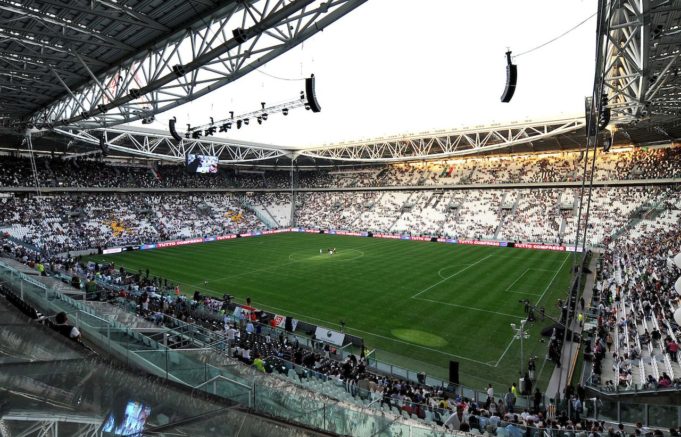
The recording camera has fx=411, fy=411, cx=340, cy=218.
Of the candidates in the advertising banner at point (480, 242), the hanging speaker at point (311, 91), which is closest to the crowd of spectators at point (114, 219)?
the advertising banner at point (480, 242)

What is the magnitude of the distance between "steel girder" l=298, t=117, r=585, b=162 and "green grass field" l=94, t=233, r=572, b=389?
507 inches

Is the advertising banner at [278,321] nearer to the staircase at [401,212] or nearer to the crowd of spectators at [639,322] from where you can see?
the crowd of spectators at [639,322]

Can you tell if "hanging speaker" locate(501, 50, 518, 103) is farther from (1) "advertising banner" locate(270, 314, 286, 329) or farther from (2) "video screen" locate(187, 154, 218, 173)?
(2) "video screen" locate(187, 154, 218, 173)

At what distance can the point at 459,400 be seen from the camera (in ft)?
42.1

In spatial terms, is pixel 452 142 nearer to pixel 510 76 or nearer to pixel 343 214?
pixel 343 214

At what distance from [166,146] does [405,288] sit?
42.1m

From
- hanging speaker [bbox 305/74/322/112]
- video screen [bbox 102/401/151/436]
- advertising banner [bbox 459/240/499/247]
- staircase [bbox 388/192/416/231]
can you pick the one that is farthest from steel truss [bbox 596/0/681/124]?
staircase [bbox 388/192/416/231]

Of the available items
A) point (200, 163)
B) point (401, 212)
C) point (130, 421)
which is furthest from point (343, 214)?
point (130, 421)

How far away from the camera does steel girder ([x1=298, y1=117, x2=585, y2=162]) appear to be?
148 ft

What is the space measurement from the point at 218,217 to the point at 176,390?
61.3 meters

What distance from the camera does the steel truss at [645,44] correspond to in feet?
39.4

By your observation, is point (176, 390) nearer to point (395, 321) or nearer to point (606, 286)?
point (395, 321)

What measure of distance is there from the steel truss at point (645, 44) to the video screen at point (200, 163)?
4277 cm

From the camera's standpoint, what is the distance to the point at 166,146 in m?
55.7
